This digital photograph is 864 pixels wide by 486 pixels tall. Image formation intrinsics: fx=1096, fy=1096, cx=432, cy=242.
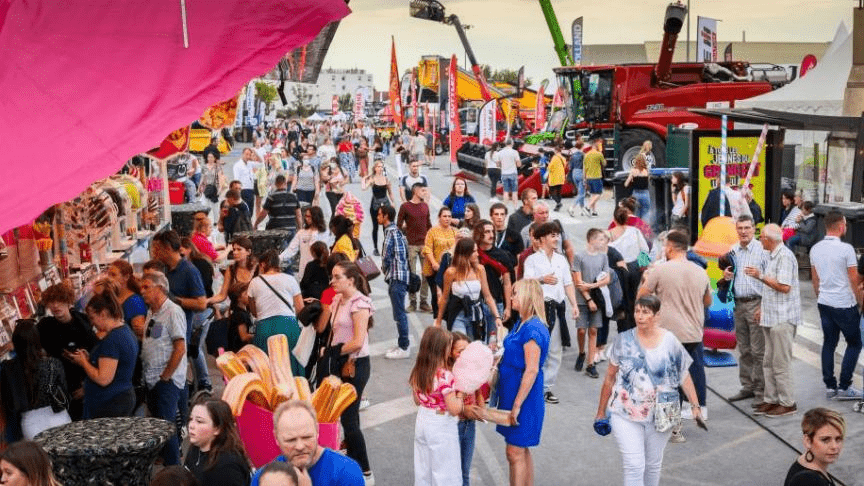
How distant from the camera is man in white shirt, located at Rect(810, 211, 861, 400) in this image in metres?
10.0

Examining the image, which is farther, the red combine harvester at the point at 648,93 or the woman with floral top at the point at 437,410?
the red combine harvester at the point at 648,93

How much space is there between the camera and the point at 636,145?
103ft

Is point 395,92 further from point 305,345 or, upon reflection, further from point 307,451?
point 307,451

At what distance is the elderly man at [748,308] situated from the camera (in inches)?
391

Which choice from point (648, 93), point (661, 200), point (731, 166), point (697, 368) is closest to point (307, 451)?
point (697, 368)

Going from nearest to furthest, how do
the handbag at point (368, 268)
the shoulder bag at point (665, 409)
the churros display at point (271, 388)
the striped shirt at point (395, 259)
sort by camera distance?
the churros display at point (271, 388) < the shoulder bag at point (665, 409) < the handbag at point (368, 268) < the striped shirt at point (395, 259)

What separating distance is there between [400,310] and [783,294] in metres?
4.27

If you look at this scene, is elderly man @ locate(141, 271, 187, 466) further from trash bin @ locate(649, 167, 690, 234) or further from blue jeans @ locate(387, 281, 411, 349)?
trash bin @ locate(649, 167, 690, 234)

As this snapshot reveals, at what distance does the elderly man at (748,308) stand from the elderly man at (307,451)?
587cm

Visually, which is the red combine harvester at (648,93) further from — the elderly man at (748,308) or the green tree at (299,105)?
the green tree at (299,105)

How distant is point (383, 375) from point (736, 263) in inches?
153

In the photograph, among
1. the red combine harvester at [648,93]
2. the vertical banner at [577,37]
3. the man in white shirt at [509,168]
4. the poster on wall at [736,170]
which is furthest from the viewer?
the vertical banner at [577,37]

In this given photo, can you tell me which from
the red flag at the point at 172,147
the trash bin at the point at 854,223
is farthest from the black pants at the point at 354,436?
the red flag at the point at 172,147

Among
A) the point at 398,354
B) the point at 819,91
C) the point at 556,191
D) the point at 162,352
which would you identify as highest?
the point at 819,91
